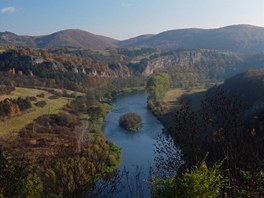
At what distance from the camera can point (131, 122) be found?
94.1 m

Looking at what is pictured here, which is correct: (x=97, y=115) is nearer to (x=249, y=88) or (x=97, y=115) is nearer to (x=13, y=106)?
(x=13, y=106)

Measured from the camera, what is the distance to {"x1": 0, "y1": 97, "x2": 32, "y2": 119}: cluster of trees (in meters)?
95.1

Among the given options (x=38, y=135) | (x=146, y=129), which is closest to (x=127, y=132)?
(x=146, y=129)

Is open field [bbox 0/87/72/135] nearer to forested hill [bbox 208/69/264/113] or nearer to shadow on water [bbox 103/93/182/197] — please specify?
shadow on water [bbox 103/93/182/197]

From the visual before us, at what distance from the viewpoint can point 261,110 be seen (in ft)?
186

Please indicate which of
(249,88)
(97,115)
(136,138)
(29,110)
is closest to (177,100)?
(249,88)

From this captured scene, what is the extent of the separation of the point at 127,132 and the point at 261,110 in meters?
39.7

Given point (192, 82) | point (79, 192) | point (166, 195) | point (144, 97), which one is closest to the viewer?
point (79, 192)

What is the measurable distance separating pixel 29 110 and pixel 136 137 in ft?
120

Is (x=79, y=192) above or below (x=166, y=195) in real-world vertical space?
above

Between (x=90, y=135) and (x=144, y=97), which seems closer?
(x=90, y=135)

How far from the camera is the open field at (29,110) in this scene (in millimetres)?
89750

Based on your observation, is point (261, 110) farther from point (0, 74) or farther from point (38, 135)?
point (0, 74)

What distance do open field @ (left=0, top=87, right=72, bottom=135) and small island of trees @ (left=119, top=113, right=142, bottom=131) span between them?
22.1 m
